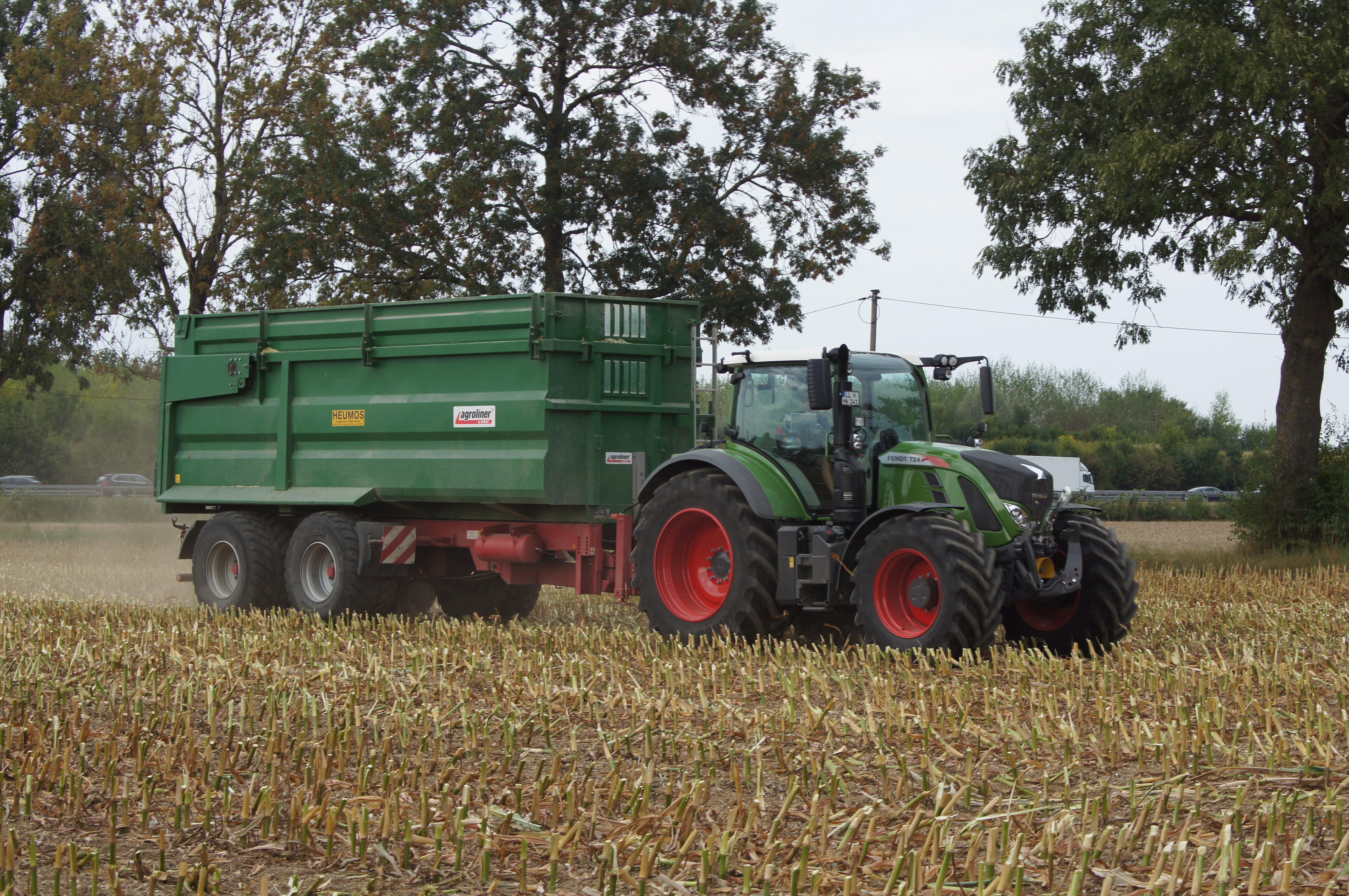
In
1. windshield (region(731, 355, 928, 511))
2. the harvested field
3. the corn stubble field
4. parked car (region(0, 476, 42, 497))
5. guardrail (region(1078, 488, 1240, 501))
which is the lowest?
the corn stubble field

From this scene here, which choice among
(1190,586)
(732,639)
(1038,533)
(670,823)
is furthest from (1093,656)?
(1190,586)

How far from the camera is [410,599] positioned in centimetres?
1187

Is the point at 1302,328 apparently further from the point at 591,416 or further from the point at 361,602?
the point at 361,602

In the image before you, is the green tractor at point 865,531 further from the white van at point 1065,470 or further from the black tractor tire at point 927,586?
the white van at point 1065,470

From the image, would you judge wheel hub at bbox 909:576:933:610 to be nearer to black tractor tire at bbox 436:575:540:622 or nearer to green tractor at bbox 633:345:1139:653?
green tractor at bbox 633:345:1139:653

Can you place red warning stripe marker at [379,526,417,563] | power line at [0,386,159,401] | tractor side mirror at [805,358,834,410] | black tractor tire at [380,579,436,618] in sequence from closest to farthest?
1. tractor side mirror at [805,358,834,410]
2. red warning stripe marker at [379,526,417,563]
3. black tractor tire at [380,579,436,618]
4. power line at [0,386,159,401]

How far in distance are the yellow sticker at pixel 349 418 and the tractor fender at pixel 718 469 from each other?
2.68 meters

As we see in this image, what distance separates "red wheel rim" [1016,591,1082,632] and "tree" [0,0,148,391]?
56.3 ft

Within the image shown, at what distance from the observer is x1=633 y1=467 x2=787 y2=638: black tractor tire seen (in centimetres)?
882

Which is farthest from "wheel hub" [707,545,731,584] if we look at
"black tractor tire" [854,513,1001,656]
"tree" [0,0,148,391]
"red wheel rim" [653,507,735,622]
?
"tree" [0,0,148,391]

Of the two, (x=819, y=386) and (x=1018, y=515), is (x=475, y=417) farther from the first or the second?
(x=1018, y=515)

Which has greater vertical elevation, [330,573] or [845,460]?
[845,460]

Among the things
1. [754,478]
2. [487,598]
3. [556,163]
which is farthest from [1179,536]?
[754,478]

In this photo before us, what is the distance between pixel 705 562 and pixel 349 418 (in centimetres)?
371
